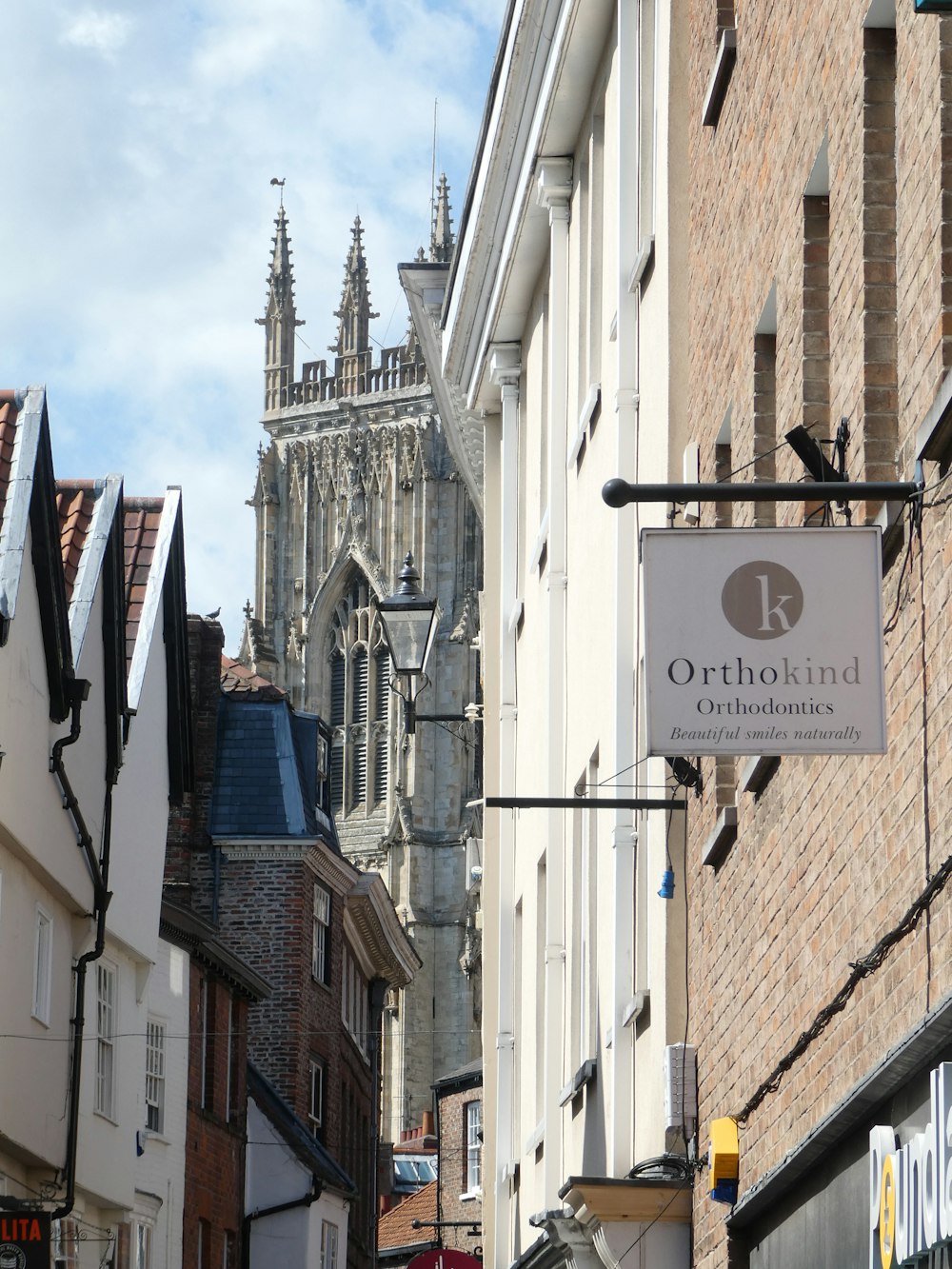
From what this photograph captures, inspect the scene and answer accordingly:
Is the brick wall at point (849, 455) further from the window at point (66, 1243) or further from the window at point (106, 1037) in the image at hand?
the window at point (106, 1037)

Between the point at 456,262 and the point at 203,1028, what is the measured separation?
49.2 ft

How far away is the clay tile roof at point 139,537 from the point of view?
27.3 metres

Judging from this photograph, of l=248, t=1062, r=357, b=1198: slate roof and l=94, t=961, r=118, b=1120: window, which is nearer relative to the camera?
l=94, t=961, r=118, b=1120: window

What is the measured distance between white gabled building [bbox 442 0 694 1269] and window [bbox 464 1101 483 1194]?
3251cm

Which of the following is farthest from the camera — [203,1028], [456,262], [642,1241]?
[203,1028]

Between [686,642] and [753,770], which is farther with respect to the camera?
[753,770]

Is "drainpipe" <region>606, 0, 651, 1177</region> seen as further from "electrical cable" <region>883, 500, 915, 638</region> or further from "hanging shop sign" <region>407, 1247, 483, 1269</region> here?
"hanging shop sign" <region>407, 1247, 483, 1269</region>

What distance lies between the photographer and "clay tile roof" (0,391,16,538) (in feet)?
72.2

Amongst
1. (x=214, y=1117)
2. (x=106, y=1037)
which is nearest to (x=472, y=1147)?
(x=214, y=1117)

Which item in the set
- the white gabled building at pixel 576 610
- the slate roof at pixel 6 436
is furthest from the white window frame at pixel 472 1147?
the white gabled building at pixel 576 610

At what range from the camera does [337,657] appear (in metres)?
100

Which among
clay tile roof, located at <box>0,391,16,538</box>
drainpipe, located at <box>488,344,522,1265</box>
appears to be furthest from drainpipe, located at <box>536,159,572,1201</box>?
clay tile roof, located at <box>0,391,16,538</box>

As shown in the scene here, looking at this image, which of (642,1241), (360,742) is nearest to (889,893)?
(642,1241)

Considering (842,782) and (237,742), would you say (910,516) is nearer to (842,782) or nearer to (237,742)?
(842,782)
